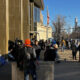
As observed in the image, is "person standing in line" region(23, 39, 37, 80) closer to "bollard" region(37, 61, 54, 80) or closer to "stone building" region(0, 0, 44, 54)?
"bollard" region(37, 61, 54, 80)

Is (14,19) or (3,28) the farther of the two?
(14,19)

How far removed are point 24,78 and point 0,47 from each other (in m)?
5.91

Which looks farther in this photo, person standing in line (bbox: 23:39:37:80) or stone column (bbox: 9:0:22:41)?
stone column (bbox: 9:0:22:41)

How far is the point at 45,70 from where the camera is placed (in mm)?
4738

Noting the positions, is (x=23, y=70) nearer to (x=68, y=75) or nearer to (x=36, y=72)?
(x=36, y=72)

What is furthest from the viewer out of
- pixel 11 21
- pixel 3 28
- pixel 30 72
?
pixel 11 21

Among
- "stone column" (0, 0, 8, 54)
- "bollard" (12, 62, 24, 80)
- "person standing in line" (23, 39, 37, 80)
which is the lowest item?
"bollard" (12, 62, 24, 80)

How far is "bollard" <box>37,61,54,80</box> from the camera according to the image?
4.69 m

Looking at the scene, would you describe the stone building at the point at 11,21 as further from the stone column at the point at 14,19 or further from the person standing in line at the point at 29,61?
the person standing in line at the point at 29,61

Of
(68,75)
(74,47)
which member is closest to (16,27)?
(74,47)

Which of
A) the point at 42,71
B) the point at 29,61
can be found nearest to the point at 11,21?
the point at 42,71

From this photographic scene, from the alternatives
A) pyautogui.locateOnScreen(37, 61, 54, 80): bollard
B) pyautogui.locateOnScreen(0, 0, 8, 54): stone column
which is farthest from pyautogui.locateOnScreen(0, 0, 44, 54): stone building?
pyautogui.locateOnScreen(37, 61, 54, 80): bollard

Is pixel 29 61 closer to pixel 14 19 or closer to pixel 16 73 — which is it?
pixel 16 73

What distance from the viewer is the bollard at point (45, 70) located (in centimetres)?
469
